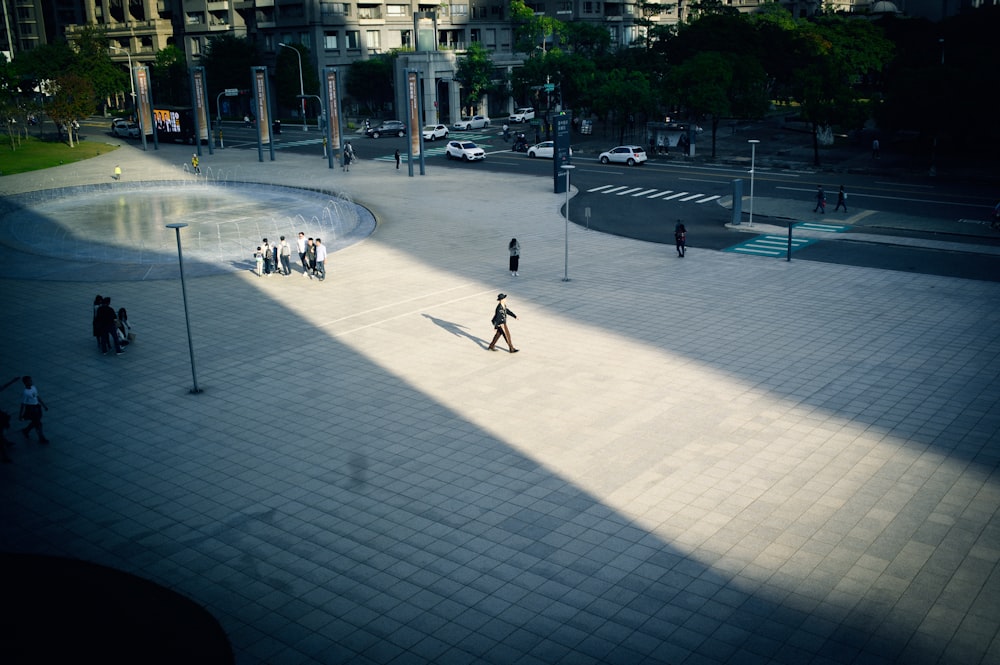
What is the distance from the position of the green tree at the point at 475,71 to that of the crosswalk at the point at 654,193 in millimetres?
48293

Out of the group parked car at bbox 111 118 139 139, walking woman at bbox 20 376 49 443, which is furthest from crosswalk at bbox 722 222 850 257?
parked car at bbox 111 118 139 139

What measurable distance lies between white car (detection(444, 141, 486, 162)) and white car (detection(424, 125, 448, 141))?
48.1ft

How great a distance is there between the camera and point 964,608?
12336 millimetres

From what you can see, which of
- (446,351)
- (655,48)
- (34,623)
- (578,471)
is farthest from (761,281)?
(655,48)

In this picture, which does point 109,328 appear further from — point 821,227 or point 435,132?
point 435,132

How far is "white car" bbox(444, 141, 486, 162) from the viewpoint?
6925 cm

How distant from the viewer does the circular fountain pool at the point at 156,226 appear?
35.5 metres

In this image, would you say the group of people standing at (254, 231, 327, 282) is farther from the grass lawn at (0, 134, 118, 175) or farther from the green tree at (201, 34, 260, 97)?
the green tree at (201, 34, 260, 97)

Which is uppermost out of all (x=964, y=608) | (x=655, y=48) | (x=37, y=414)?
(x=655, y=48)

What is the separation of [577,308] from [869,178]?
38.1m

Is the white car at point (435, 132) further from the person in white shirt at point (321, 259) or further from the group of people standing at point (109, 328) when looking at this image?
the group of people standing at point (109, 328)

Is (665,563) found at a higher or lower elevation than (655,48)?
lower

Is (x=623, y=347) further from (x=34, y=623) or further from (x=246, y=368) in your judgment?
(x=34, y=623)

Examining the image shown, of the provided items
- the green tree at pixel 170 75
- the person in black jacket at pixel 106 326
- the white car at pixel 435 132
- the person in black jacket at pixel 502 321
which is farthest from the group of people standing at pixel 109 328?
the green tree at pixel 170 75
